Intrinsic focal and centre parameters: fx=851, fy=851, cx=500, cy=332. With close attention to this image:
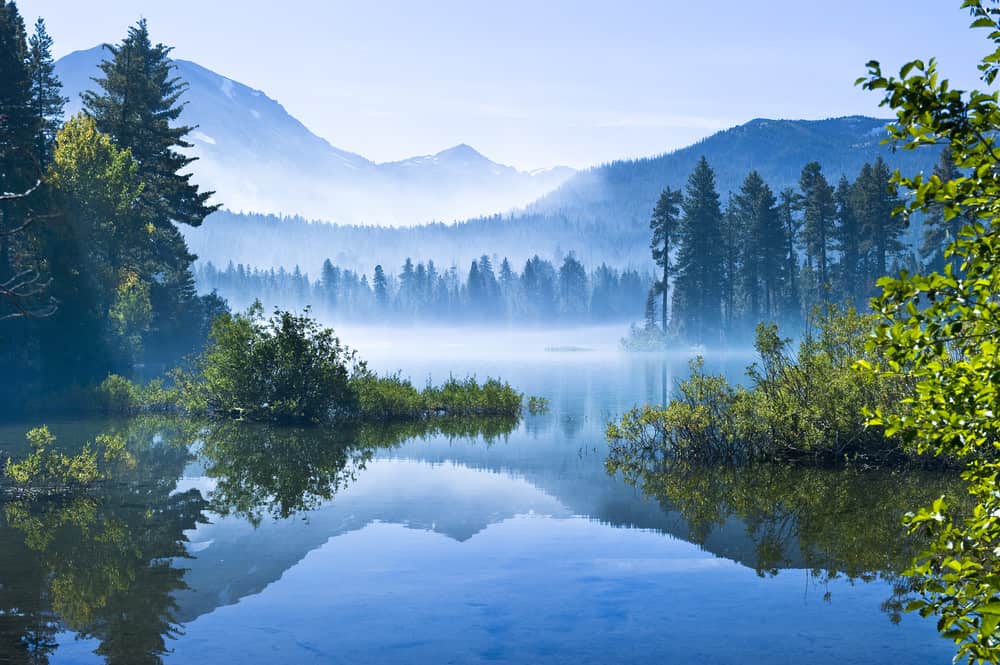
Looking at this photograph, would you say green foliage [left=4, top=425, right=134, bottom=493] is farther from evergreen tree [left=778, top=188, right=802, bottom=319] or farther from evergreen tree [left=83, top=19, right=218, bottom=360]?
evergreen tree [left=778, top=188, right=802, bottom=319]

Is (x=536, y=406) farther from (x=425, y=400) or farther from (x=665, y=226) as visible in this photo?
(x=665, y=226)

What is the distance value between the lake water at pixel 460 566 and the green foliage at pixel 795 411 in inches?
45.2

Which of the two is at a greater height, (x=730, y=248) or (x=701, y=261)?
(x=730, y=248)

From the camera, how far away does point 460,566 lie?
12.8 meters

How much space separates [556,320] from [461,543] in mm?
177126

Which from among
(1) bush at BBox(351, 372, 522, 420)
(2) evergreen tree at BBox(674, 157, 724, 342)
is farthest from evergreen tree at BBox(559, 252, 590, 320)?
(1) bush at BBox(351, 372, 522, 420)

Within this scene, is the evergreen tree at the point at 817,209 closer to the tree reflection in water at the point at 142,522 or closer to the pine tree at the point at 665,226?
the pine tree at the point at 665,226

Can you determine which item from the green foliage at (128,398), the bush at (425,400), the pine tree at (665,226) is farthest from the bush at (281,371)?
the pine tree at (665,226)

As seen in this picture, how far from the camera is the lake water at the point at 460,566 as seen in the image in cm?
941

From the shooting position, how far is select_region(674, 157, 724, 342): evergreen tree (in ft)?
320

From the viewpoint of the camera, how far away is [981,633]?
12.5ft

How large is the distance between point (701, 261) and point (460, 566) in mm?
91197

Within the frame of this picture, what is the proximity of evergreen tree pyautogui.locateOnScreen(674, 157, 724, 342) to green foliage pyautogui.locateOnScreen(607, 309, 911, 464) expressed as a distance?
7670 cm

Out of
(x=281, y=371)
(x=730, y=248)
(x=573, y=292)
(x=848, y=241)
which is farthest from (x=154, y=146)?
(x=573, y=292)
